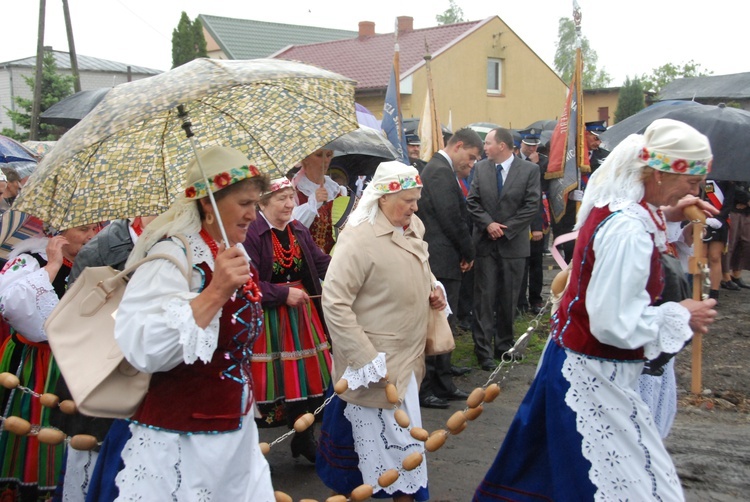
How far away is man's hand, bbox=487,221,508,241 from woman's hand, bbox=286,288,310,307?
2972 millimetres

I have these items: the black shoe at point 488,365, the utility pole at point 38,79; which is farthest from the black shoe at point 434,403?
the utility pole at point 38,79

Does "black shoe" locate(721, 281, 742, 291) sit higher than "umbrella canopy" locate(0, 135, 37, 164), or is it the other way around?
"umbrella canopy" locate(0, 135, 37, 164)

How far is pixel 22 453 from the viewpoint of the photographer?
15.1 feet

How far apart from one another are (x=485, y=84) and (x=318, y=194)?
27.1 m

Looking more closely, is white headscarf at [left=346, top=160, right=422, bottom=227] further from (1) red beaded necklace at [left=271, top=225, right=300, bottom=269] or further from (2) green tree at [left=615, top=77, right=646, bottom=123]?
(2) green tree at [left=615, top=77, right=646, bottom=123]

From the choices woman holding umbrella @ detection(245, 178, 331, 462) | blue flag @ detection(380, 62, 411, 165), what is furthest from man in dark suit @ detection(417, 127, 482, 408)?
woman holding umbrella @ detection(245, 178, 331, 462)

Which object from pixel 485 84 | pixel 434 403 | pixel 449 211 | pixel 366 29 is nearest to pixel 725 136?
pixel 449 211

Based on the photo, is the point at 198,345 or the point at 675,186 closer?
the point at 198,345

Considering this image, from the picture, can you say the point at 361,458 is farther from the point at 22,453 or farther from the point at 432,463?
the point at 22,453

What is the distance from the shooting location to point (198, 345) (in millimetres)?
2701

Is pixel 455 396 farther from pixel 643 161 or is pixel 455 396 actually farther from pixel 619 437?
pixel 643 161

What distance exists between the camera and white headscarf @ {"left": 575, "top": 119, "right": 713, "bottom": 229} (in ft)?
11.2

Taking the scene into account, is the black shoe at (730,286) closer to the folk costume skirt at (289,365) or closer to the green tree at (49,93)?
the folk costume skirt at (289,365)

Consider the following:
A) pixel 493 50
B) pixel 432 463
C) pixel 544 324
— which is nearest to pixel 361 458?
pixel 432 463
